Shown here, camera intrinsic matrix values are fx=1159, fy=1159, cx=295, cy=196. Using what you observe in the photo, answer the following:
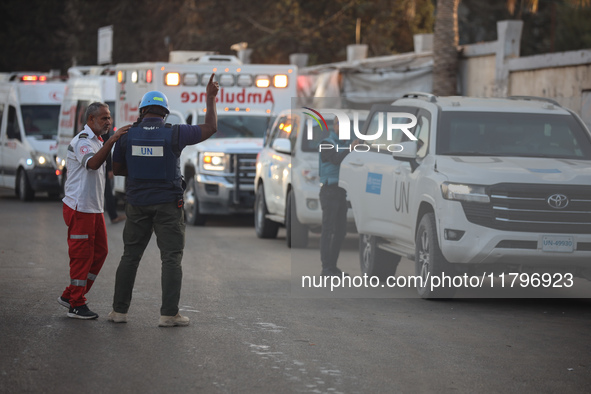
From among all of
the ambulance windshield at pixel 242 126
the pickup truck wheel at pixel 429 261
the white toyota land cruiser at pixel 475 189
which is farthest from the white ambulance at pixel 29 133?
the pickup truck wheel at pixel 429 261

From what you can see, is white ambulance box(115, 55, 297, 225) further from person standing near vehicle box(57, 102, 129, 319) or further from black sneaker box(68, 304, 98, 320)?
black sneaker box(68, 304, 98, 320)

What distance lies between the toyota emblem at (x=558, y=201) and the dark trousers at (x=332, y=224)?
2.94 meters

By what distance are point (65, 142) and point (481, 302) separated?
1645 cm

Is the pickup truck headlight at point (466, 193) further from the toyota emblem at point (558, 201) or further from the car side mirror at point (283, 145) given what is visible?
the car side mirror at point (283, 145)

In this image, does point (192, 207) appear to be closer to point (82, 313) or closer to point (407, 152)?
point (407, 152)

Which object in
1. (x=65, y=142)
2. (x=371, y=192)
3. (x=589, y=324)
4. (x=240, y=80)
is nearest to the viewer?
(x=589, y=324)

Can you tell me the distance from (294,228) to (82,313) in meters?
7.11

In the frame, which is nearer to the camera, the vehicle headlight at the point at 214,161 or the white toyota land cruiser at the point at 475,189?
the white toyota land cruiser at the point at 475,189

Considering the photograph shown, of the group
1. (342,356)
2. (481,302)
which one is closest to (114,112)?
(481,302)

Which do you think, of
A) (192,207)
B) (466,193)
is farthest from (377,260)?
(192,207)

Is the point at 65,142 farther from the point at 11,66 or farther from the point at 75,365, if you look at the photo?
the point at 11,66

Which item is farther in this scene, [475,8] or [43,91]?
[475,8]

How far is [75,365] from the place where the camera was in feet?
24.6

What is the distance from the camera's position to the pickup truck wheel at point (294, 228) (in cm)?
1617
